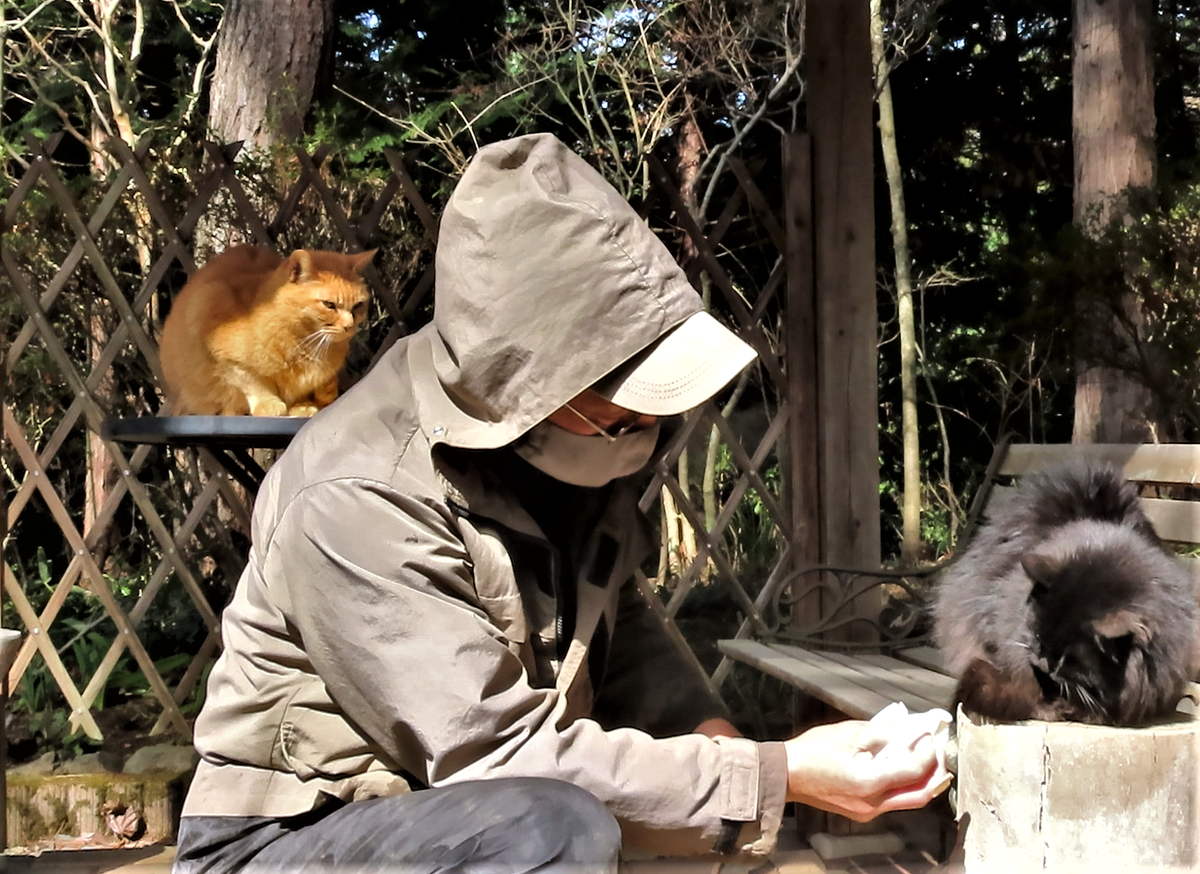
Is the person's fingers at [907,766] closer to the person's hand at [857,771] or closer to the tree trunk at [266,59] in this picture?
the person's hand at [857,771]

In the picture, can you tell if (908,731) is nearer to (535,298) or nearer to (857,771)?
(857,771)

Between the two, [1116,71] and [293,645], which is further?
[1116,71]

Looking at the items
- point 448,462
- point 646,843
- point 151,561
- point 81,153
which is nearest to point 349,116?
point 81,153

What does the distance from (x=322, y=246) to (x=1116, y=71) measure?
11.0ft

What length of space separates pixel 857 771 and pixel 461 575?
541 mm

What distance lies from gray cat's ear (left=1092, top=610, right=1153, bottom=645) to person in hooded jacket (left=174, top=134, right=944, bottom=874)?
0.40m

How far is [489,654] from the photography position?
123 centimetres

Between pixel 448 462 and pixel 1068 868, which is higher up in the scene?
pixel 448 462

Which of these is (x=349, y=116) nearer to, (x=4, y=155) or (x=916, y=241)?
(x=4, y=155)

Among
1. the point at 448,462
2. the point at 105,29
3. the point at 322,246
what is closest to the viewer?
the point at 448,462

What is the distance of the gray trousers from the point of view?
119 cm

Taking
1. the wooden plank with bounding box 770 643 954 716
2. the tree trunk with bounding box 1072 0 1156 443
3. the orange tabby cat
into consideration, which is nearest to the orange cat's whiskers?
→ the orange tabby cat

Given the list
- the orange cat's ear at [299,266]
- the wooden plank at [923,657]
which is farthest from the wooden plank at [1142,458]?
the orange cat's ear at [299,266]

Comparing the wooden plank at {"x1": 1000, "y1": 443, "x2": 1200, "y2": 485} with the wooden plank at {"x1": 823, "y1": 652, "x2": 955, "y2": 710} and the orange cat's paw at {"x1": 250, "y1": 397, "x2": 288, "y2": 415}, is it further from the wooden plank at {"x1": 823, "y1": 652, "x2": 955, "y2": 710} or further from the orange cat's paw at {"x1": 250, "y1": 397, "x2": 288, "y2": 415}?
the orange cat's paw at {"x1": 250, "y1": 397, "x2": 288, "y2": 415}
